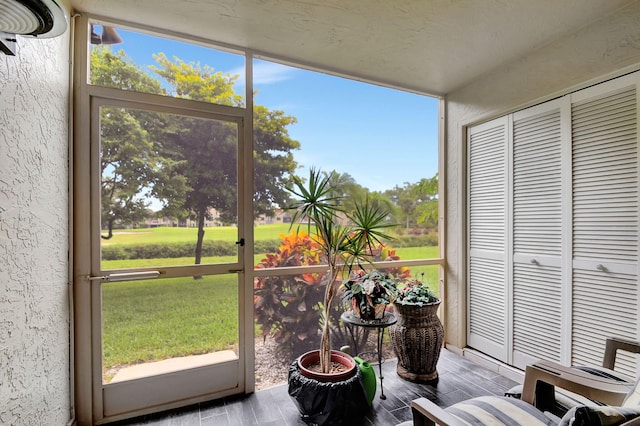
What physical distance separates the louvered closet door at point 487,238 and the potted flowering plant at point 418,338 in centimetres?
61

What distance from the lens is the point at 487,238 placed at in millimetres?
2846

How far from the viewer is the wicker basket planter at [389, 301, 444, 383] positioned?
2.47 metres

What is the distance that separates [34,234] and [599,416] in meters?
2.29

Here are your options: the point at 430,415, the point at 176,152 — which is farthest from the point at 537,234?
the point at 176,152

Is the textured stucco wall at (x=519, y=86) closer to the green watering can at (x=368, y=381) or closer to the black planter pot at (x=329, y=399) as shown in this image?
the green watering can at (x=368, y=381)

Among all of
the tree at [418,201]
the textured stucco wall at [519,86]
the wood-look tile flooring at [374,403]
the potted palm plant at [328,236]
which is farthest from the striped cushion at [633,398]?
the tree at [418,201]

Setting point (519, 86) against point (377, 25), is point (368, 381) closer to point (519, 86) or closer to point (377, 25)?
point (377, 25)

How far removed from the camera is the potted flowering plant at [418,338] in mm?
2469

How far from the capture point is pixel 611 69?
1.99 meters

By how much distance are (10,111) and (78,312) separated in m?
1.26

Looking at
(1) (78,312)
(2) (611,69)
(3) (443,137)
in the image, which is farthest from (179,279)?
(2) (611,69)

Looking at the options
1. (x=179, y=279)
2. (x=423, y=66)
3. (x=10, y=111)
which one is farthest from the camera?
(x=423, y=66)

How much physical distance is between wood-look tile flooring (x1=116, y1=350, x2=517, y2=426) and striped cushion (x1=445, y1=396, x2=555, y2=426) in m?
0.75

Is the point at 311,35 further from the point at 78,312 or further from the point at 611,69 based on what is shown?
the point at 78,312
